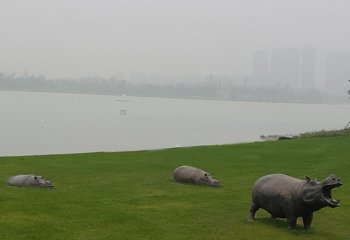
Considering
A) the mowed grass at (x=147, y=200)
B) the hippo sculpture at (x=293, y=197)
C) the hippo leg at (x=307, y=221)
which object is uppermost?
the hippo sculpture at (x=293, y=197)

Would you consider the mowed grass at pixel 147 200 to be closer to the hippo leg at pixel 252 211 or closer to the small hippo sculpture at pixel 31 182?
the hippo leg at pixel 252 211

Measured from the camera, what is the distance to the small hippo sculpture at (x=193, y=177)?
1709cm

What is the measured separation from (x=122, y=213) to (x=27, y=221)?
2.20 metres

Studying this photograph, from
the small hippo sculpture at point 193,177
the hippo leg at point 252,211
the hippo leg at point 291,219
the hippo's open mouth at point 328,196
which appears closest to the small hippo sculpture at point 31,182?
the small hippo sculpture at point 193,177

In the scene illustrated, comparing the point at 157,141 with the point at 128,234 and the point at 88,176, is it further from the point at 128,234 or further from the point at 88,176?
the point at 128,234

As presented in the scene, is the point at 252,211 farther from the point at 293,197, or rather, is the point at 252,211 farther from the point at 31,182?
the point at 31,182

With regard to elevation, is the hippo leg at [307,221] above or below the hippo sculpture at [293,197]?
below

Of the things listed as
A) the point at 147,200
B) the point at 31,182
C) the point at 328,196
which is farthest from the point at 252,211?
the point at 31,182

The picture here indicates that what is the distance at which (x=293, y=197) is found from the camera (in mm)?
10562

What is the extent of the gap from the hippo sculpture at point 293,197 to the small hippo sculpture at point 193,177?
5.29 meters

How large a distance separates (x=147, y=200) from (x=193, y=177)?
3.71 m

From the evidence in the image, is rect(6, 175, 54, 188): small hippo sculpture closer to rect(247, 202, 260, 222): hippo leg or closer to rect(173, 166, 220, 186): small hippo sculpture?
rect(173, 166, 220, 186): small hippo sculpture

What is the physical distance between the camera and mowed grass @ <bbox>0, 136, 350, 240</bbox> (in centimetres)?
1052

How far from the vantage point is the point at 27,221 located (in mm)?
10914
